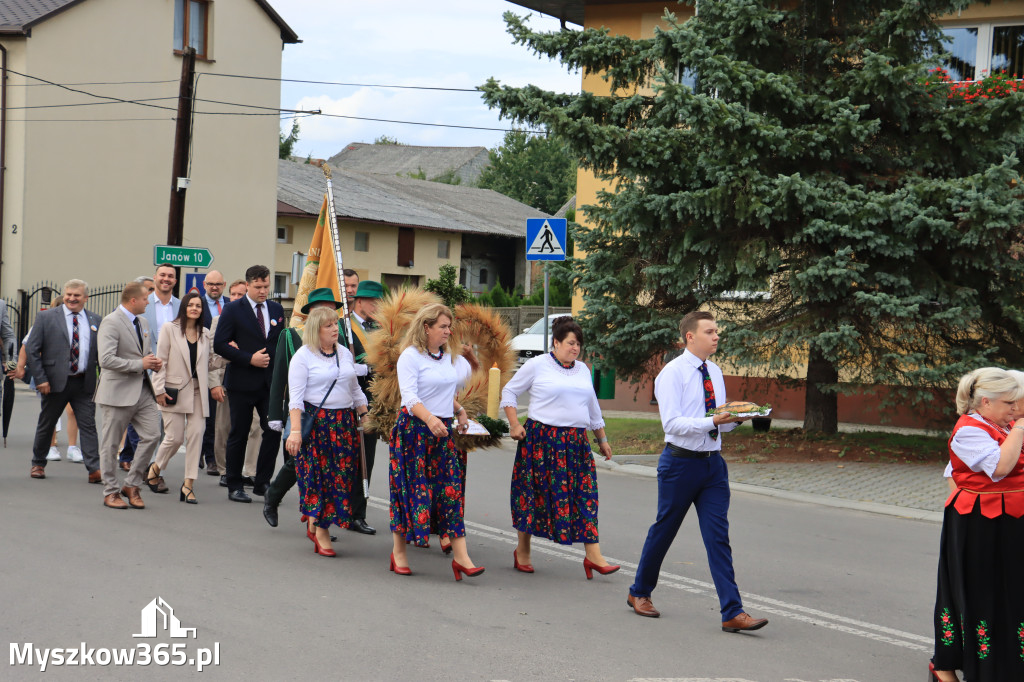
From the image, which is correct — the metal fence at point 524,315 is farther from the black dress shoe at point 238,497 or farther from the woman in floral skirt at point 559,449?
the woman in floral skirt at point 559,449

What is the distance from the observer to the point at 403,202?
4878cm

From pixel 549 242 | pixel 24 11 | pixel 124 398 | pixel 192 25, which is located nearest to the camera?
pixel 124 398

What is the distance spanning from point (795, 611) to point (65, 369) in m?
7.46

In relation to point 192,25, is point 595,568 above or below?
below

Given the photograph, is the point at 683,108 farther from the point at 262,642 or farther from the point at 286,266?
the point at 286,266

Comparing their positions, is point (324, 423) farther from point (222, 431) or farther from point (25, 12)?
point (25, 12)

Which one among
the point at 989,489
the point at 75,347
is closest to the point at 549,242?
the point at 75,347

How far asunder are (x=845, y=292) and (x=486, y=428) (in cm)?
697

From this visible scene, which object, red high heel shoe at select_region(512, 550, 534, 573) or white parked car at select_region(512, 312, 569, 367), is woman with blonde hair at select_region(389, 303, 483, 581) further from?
white parked car at select_region(512, 312, 569, 367)

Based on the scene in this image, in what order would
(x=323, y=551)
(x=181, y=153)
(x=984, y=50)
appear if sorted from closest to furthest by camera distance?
(x=323, y=551) < (x=984, y=50) < (x=181, y=153)

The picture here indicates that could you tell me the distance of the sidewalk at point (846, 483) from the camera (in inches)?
449

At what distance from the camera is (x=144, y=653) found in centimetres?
547

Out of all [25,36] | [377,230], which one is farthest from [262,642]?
[377,230]

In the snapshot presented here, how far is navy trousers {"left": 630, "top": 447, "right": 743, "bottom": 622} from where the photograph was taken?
6.27 meters
